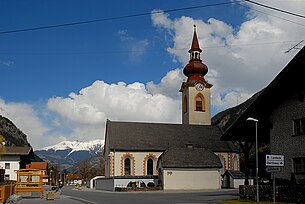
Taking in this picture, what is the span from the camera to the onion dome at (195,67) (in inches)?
3099

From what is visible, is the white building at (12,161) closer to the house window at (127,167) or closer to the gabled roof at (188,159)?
the house window at (127,167)

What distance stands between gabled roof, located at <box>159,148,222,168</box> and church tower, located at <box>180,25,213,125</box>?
14.7 meters

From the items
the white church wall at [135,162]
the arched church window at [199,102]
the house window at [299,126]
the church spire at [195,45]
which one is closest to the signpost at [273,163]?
the house window at [299,126]

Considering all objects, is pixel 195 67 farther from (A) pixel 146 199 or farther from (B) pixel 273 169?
(B) pixel 273 169

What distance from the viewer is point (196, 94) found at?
7812 cm

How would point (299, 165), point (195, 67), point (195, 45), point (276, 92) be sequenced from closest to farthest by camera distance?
point (299, 165) → point (276, 92) → point (195, 67) → point (195, 45)

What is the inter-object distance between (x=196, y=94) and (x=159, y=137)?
11315mm

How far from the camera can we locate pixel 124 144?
68.2m

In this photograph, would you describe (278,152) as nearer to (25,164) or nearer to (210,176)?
(210,176)

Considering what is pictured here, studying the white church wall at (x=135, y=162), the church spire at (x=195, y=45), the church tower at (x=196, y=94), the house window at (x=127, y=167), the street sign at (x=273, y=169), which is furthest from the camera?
the church spire at (x=195, y=45)

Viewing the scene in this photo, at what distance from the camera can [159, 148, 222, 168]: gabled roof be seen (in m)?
59.6

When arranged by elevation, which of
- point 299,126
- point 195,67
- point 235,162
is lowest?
point 235,162

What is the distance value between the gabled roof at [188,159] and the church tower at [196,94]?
14733 mm

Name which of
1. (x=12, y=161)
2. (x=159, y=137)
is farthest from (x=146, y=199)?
(x=12, y=161)
